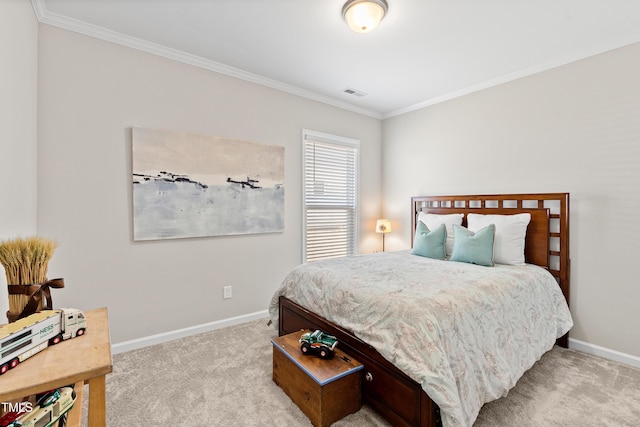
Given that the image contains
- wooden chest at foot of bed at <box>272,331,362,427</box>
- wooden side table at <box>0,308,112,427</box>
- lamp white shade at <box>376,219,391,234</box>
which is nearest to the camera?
wooden side table at <box>0,308,112,427</box>

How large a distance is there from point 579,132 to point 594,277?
1.31 m

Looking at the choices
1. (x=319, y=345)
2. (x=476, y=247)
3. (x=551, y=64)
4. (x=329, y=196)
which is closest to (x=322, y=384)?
(x=319, y=345)

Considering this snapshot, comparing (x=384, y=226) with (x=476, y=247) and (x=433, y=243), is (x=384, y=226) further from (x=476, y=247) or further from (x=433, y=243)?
(x=476, y=247)

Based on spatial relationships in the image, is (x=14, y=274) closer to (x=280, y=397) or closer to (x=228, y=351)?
(x=280, y=397)

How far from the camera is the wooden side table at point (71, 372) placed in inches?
35.4

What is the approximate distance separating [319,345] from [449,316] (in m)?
0.81

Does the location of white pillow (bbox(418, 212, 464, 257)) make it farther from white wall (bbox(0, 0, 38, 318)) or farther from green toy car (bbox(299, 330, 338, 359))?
white wall (bbox(0, 0, 38, 318))

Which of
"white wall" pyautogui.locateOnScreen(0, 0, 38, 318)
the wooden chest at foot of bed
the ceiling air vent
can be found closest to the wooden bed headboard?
the ceiling air vent

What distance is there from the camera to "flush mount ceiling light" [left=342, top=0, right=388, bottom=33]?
202 cm

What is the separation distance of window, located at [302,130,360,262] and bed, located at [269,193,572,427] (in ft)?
3.55

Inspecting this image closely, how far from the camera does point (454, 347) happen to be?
1.57 meters

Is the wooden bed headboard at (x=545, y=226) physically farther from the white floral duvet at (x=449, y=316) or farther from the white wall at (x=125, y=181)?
the white wall at (x=125, y=181)

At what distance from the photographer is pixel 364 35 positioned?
248 centimetres

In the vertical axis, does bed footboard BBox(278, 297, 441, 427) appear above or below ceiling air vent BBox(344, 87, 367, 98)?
below
